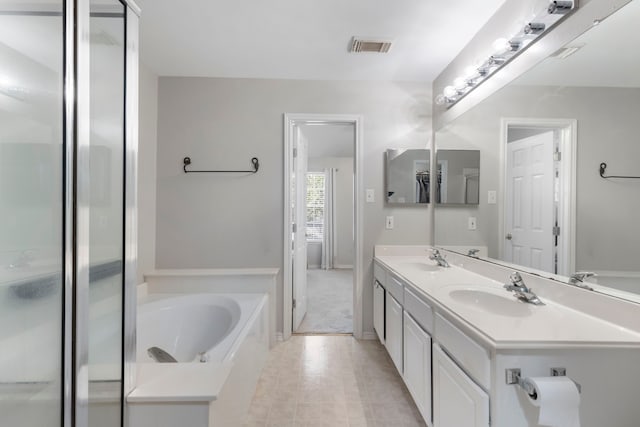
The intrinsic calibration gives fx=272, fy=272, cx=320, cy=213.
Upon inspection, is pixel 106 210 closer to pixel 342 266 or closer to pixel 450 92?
pixel 450 92

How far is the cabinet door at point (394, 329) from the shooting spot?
5.81 feet

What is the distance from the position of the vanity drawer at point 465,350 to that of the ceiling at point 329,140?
9.21ft

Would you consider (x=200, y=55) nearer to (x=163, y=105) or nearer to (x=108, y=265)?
(x=163, y=105)

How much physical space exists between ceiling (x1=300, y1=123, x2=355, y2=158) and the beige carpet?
2208 millimetres

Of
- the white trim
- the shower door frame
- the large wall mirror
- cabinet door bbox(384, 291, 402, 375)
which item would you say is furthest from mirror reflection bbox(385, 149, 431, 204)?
the white trim

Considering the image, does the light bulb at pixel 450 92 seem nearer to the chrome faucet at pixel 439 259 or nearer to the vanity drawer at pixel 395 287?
the chrome faucet at pixel 439 259

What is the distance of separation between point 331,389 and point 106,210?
171 cm

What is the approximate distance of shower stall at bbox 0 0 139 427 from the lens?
2.02 ft

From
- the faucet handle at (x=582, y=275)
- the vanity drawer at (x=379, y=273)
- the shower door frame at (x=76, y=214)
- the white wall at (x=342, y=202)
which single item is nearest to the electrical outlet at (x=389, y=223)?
the vanity drawer at (x=379, y=273)

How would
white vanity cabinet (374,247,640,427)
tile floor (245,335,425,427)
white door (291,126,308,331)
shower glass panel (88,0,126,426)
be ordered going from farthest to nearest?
1. white door (291,126,308,331)
2. tile floor (245,335,425,427)
3. white vanity cabinet (374,247,640,427)
4. shower glass panel (88,0,126,426)

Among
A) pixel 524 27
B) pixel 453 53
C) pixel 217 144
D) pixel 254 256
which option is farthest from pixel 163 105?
pixel 524 27

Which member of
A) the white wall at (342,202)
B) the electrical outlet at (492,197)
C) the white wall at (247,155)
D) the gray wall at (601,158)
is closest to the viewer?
the gray wall at (601,158)

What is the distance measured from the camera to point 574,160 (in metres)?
1.16

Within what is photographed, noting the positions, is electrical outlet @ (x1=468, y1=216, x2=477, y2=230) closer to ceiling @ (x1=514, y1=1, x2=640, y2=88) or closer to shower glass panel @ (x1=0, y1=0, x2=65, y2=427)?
ceiling @ (x1=514, y1=1, x2=640, y2=88)
